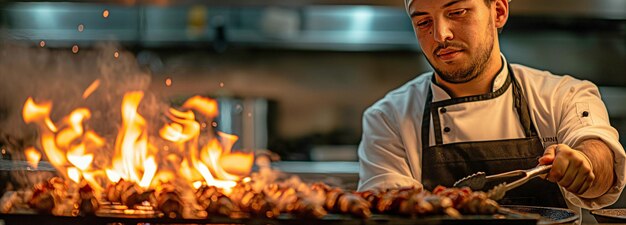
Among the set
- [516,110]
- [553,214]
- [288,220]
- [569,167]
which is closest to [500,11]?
[516,110]

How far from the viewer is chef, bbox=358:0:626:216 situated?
2594mm

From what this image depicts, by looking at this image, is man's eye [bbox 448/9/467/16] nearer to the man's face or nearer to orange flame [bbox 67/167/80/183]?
the man's face

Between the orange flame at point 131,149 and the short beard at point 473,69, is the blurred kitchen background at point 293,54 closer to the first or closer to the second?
the short beard at point 473,69

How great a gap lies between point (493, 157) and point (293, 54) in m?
3.32

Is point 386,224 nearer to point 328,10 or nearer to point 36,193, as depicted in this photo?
point 36,193

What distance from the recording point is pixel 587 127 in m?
2.48

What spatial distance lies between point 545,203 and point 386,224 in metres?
1.13

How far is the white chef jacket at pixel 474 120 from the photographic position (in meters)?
2.70

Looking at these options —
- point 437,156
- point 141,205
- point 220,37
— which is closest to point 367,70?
point 220,37

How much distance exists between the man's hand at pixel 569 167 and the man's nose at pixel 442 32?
1.80 ft

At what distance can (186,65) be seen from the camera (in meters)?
5.85

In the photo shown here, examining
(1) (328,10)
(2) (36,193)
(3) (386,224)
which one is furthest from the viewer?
(1) (328,10)

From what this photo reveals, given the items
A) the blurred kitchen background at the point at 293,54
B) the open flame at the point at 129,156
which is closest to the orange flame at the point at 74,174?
the open flame at the point at 129,156

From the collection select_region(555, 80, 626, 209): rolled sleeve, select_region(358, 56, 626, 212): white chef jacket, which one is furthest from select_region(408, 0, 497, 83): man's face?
select_region(555, 80, 626, 209): rolled sleeve
